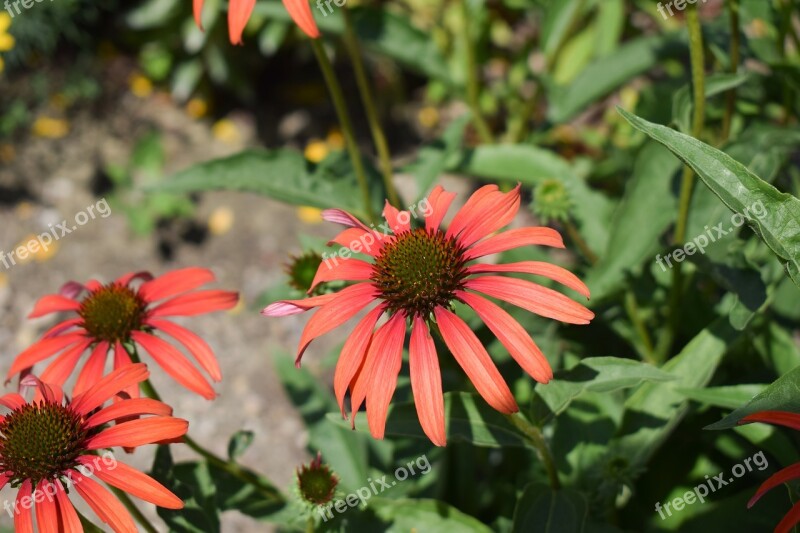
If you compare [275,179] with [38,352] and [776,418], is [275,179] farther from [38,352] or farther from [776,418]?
[776,418]

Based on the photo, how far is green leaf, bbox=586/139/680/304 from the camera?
6.12 ft

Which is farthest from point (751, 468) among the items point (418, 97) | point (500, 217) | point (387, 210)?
point (418, 97)

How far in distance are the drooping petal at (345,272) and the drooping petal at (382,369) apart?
92mm

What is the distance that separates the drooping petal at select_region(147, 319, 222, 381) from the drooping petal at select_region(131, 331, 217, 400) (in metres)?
0.02

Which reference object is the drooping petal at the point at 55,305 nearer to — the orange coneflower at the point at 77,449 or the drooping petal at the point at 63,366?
the drooping petal at the point at 63,366

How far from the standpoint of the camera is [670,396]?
5.78 feet

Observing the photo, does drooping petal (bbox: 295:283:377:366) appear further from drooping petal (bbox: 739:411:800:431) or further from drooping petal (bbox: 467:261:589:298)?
drooping petal (bbox: 739:411:800:431)

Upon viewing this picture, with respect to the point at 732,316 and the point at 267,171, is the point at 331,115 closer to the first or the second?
the point at 267,171

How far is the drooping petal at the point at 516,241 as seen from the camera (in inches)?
52.0

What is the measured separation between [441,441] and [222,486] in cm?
70

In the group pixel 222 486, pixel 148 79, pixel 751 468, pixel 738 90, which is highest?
pixel 148 79

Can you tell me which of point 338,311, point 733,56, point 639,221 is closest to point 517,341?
point 338,311

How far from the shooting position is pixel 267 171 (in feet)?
6.79

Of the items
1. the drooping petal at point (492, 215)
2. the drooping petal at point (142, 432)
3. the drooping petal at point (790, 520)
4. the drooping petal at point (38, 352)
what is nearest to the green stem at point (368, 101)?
the drooping petal at point (492, 215)
